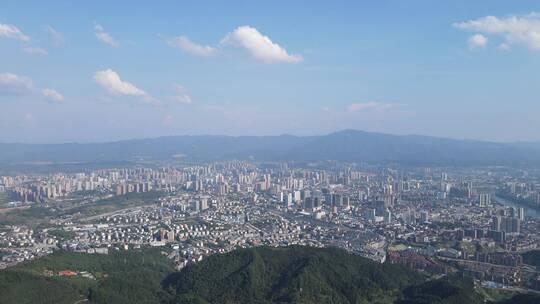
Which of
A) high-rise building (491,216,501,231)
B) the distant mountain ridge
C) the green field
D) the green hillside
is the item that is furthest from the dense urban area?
the distant mountain ridge

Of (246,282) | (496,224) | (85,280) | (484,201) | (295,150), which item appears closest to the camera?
(246,282)

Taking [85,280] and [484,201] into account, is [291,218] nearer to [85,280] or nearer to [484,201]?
[484,201]

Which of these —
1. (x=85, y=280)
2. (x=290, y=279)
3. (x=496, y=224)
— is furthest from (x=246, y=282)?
(x=496, y=224)

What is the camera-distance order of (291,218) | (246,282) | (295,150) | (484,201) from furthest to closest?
1. (295,150)
2. (484,201)
3. (291,218)
4. (246,282)

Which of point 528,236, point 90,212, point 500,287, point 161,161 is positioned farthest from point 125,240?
point 161,161

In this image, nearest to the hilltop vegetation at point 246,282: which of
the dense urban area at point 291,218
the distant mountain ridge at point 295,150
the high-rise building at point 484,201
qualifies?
the dense urban area at point 291,218

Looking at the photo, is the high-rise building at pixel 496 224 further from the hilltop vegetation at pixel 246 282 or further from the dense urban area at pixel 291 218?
the hilltop vegetation at pixel 246 282
